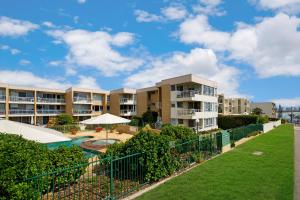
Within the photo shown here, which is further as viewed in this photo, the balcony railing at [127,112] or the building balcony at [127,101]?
the building balcony at [127,101]

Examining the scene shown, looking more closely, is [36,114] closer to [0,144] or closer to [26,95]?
[26,95]

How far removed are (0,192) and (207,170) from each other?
8551 mm

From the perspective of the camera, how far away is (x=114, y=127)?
37.2 meters

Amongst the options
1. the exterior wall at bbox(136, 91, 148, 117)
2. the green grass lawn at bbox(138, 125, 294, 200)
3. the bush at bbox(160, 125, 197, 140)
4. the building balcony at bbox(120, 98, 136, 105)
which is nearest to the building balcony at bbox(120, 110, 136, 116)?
the building balcony at bbox(120, 98, 136, 105)

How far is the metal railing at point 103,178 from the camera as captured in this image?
7009 millimetres

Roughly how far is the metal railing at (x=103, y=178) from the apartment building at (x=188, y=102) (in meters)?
22.6

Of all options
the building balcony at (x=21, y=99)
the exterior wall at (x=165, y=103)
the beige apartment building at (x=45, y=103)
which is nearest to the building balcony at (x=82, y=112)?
the beige apartment building at (x=45, y=103)

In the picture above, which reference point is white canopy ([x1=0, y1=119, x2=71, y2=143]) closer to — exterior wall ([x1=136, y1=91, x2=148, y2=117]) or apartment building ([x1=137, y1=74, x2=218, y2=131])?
apartment building ([x1=137, y1=74, x2=218, y2=131])

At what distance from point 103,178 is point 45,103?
4210 cm

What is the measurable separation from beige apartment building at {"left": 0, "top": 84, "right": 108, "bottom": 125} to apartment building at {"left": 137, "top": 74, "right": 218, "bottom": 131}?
62.3 feet

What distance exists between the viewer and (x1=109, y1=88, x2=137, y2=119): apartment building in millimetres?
52531

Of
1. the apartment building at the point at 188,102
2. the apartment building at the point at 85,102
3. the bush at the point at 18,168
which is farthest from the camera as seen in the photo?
the apartment building at the point at 85,102

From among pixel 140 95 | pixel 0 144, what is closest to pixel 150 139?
pixel 0 144

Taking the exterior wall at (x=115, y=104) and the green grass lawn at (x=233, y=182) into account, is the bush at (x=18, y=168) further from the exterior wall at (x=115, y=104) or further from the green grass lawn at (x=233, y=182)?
the exterior wall at (x=115, y=104)
